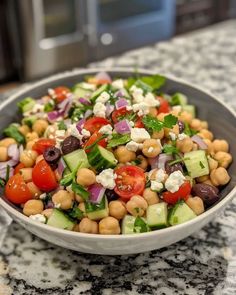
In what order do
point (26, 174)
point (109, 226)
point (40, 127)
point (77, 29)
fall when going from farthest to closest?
point (77, 29) → point (40, 127) → point (26, 174) → point (109, 226)

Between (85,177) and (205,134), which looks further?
(205,134)

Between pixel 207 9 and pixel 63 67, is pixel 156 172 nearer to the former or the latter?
pixel 63 67

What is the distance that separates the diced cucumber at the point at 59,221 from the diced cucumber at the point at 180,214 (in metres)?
0.17

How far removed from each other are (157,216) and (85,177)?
0.13m

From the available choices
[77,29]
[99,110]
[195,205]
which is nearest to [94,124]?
[99,110]

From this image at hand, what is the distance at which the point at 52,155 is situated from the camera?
86 cm

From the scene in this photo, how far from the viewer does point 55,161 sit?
85cm

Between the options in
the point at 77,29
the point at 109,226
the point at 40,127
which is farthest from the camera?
the point at 77,29

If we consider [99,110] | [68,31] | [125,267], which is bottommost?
[68,31]

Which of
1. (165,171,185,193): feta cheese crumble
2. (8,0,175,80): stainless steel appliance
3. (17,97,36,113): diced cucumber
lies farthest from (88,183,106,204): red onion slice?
(8,0,175,80): stainless steel appliance

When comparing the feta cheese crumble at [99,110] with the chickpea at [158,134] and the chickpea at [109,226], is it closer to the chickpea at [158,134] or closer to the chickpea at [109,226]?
the chickpea at [158,134]

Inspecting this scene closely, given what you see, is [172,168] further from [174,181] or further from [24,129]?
[24,129]

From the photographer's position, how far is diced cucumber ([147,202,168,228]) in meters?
0.77

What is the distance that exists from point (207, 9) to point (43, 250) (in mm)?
2532
